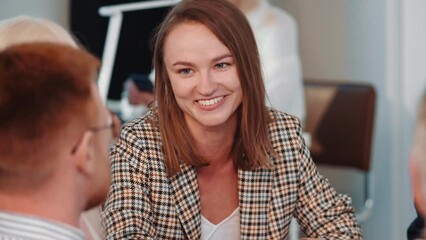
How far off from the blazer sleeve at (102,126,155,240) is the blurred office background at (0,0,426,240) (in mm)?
1816

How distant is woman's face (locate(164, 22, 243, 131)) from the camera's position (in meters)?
2.05

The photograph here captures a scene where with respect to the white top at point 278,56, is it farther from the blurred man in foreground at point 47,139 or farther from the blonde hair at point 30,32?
the blurred man in foreground at point 47,139

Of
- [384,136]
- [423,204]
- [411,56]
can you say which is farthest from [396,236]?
[423,204]

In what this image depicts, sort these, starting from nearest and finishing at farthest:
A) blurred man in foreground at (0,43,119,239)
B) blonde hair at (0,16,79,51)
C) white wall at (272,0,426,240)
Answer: blurred man in foreground at (0,43,119,239) → blonde hair at (0,16,79,51) → white wall at (272,0,426,240)

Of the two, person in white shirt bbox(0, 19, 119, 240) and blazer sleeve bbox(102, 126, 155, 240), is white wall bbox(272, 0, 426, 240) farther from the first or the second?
person in white shirt bbox(0, 19, 119, 240)

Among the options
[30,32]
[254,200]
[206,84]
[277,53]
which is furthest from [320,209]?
[277,53]

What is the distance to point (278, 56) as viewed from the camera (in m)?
3.99

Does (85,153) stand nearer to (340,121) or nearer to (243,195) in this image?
(243,195)

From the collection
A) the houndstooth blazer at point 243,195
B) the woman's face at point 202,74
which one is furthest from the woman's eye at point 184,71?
the houndstooth blazer at point 243,195

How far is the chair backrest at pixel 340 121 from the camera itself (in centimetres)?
392

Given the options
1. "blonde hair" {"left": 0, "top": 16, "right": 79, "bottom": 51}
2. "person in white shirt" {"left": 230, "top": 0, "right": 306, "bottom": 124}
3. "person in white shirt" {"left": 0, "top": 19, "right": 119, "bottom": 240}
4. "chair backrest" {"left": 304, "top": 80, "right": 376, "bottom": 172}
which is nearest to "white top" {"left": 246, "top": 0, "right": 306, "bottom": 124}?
"person in white shirt" {"left": 230, "top": 0, "right": 306, "bottom": 124}

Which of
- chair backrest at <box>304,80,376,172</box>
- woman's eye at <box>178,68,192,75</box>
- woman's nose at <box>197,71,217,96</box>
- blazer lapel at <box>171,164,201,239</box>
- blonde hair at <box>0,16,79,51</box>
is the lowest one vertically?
chair backrest at <box>304,80,376,172</box>

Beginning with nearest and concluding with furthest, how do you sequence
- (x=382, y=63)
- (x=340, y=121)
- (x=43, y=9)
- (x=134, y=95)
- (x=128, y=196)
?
(x=128, y=196) → (x=134, y=95) → (x=340, y=121) → (x=382, y=63) → (x=43, y=9)

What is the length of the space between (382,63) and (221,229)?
2240mm
